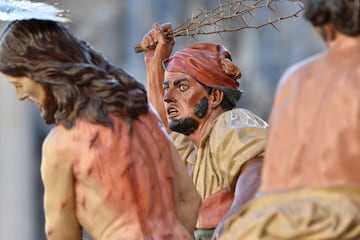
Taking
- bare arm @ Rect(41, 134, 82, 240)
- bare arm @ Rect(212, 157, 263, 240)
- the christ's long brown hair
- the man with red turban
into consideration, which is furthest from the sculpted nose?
bare arm @ Rect(41, 134, 82, 240)

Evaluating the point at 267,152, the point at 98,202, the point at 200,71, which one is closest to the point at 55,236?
the point at 98,202

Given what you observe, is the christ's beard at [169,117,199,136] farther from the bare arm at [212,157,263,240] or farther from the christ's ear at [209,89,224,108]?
the bare arm at [212,157,263,240]

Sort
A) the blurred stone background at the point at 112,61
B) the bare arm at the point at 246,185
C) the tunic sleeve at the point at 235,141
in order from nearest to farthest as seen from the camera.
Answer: the bare arm at the point at 246,185 → the tunic sleeve at the point at 235,141 → the blurred stone background at the point at 112,61

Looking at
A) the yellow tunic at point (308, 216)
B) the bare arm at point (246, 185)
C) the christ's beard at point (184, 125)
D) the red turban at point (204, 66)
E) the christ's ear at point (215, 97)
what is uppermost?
the yellow tunic at point (308, 216)

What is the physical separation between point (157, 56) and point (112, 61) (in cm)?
1278

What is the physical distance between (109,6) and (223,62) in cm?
1477

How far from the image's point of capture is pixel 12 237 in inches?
749

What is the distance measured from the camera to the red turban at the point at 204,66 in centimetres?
641

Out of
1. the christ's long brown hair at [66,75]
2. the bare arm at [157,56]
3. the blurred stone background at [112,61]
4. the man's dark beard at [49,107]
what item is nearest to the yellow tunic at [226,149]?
the bare arm at [157,56]

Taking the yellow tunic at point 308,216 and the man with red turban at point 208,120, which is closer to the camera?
the yellow tunic at point 308,216

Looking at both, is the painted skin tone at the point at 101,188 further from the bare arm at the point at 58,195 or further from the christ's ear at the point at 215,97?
the christ's ear at the point at 215,97

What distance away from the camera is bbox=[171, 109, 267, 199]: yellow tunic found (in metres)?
6.01

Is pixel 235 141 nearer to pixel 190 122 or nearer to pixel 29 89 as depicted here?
pixel 190 122

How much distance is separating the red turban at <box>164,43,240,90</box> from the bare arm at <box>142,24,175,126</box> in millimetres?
55
